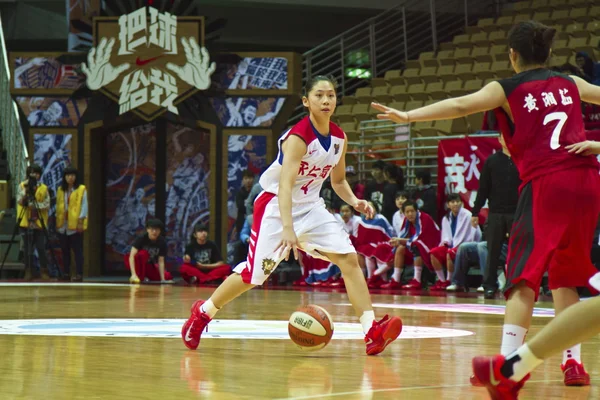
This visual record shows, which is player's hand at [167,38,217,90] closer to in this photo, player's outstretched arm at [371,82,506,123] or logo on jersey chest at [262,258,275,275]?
logo on jersey chest at [262,258,275,275]

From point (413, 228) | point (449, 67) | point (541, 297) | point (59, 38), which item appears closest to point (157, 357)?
point (541, 297)

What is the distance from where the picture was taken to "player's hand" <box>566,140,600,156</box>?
4.36 metres

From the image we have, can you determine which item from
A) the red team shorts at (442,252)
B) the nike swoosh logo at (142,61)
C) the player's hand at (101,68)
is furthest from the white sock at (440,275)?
the player's hand at (101,68)

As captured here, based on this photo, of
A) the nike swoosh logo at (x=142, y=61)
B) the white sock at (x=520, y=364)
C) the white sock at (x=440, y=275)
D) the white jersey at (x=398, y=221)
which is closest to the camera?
the white sock at (x=520, y=364)

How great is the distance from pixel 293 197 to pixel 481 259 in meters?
7.40

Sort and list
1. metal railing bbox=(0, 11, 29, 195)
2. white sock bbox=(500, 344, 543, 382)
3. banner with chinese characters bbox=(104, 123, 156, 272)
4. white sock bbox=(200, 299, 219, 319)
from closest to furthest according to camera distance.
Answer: white sock bbox=(500, 344, 543, 382), white sock bbox=(200, 299, 219, 319), banner with chinese characters bbox=(104, 123, 156, 272), metal railing bbox=(0, 11, 29, 195)

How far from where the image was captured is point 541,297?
1253 cm

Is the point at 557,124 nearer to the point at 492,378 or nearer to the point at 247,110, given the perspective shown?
the point at 492,378

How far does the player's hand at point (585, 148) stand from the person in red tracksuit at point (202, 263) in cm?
1195

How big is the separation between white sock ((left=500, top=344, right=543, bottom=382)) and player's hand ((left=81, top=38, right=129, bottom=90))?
51.8ft

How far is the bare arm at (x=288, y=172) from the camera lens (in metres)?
5.79

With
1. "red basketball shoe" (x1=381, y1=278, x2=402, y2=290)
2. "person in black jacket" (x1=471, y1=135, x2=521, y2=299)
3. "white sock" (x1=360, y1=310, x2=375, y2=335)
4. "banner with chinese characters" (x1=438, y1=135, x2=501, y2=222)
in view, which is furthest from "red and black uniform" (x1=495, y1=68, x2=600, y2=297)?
"red basketball shoe" (x1=381, y1=278, x2=402, y2=290)

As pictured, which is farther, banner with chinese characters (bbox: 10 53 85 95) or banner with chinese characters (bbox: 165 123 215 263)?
banner with chinese characters (bbox: 165 123 215 263)

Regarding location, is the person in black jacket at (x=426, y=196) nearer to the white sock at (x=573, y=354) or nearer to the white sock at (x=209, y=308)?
the white sock at (x=209, y=308)
